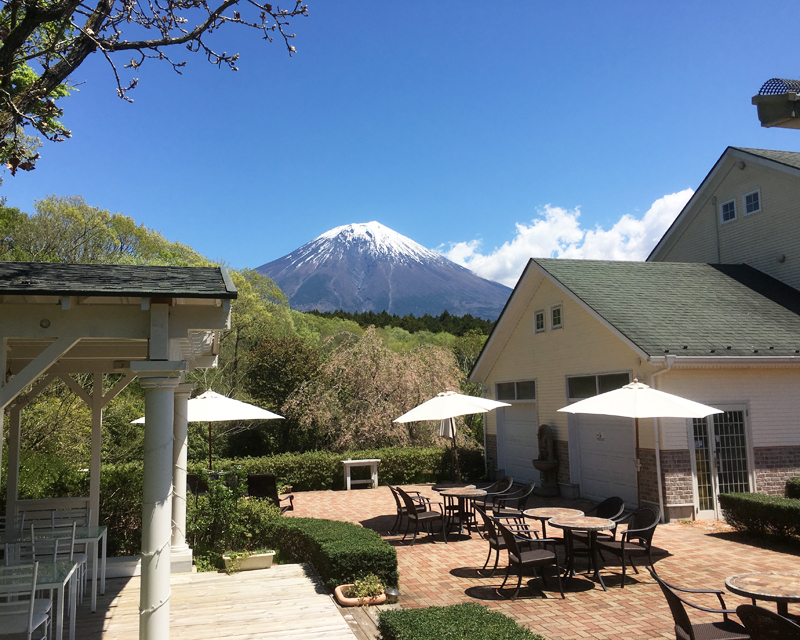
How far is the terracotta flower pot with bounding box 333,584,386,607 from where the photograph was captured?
6512mm

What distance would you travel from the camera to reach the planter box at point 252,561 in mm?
8117

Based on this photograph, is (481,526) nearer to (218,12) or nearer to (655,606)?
(655,606)

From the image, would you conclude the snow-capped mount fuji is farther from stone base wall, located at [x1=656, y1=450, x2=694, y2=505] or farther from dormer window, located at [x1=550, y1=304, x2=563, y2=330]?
stone base wall, located at [x1=656, y1=450, x2=694, y2=505]

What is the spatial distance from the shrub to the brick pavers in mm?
2508

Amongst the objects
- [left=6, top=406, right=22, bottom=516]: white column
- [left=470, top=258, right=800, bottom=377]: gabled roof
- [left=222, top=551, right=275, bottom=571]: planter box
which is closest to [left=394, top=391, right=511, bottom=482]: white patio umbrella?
[left=470, top=258, right=800, bottom=377]: gabled roof

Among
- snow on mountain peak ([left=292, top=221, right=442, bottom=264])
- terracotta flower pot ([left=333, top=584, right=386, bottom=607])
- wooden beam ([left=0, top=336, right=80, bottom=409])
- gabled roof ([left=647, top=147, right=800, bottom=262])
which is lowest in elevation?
terracotta flower pot ([left=333, top=584, right=386, bottom=607])

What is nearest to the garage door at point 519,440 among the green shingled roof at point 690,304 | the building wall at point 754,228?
the green shingled roof at point 690,304

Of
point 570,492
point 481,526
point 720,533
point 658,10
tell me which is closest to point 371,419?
point 570,492

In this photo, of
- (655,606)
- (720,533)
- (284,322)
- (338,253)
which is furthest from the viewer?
(338,253)

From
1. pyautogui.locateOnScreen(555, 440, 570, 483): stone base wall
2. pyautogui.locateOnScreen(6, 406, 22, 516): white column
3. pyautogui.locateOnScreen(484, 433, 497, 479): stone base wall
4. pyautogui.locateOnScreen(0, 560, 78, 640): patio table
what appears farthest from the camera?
pyautogui.locateOnScreen(484, 433, 497, 479): stone base wall

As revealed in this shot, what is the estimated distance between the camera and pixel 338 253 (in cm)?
16100

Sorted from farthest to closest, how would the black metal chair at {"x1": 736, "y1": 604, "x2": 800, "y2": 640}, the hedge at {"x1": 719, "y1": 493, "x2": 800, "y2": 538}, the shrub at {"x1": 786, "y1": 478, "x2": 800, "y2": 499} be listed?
the shrub at {"x1": 786, "y1": 478, "x2": 800, "y2": 499} → the hedge at {"x1": 719, "y1": 493, "x2": 800, "y2": 538} → the black metal chair at {"x1": 736, "y1": 604, "x2": 800, "y2": 640}

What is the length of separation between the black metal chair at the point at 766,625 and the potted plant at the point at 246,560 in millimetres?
5965

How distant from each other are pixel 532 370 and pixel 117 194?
22.8m
